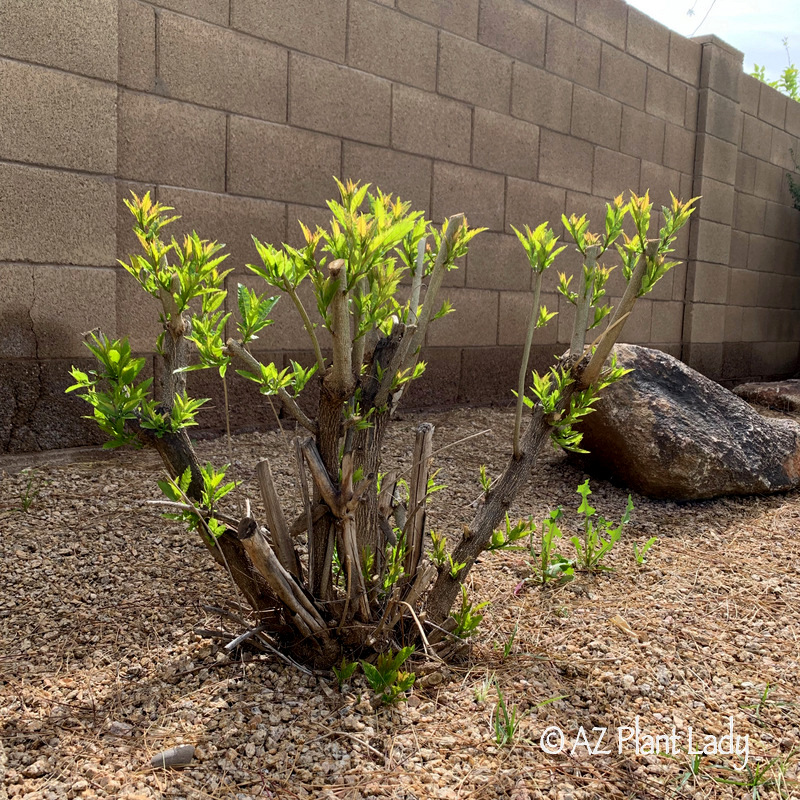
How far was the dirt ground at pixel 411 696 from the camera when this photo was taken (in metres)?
1.43

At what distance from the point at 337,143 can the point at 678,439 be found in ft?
6.94

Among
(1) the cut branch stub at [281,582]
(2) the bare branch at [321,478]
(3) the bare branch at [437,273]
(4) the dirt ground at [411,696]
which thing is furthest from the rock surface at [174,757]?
(3) the bare branch at [437,273]

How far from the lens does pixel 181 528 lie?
8.04 feet

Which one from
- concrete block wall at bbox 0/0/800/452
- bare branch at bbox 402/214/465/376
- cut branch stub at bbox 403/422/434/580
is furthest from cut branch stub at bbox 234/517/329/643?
concrete block wall at bbox 0/0/800/452

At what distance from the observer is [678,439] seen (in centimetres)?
321

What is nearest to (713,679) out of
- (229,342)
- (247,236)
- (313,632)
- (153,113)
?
(313,632)

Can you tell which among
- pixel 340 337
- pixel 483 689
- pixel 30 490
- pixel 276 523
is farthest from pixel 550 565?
pixel 30 490

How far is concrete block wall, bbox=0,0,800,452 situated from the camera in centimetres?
292

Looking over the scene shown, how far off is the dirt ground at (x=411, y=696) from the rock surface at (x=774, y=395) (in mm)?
3607

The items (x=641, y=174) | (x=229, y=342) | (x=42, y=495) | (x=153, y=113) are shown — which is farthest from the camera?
(x=641, y=174)

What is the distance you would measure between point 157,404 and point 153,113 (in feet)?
6.69

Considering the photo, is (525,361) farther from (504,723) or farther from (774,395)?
(774,395)

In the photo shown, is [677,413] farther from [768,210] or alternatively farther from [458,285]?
[768,210]

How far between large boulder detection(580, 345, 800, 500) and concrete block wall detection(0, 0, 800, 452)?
1311mm
